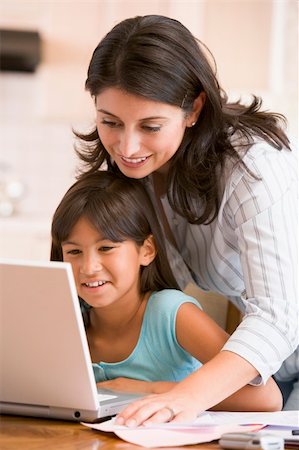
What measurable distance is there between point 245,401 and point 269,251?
261 millimetres

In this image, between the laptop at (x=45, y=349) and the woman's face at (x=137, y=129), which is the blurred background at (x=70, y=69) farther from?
the laptop at (x=45, y=349)

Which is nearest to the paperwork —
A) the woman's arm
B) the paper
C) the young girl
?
the paper

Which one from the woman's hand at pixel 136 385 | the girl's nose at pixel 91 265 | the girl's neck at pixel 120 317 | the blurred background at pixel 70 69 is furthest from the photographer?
the blurred background at pixel 70 69

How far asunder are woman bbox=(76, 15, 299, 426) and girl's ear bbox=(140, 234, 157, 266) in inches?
3.6

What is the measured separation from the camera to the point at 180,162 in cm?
177

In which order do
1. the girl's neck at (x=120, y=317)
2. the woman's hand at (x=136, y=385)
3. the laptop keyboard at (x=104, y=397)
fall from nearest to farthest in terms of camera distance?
1. the laptop keyboard at (x=104, y=397)
2. the woman's hand at (x=136, y=385)
3. the girl's neck at (x=120, y=317)

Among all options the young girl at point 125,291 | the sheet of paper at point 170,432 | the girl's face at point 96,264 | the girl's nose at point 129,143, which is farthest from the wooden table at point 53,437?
the girl's nose at point 129,143

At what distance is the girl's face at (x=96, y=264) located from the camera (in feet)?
5.52

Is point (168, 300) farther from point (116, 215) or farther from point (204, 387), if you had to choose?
point (204, 387)

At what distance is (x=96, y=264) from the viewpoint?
5.51 ft

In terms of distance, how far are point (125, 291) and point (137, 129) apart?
0.35 meters

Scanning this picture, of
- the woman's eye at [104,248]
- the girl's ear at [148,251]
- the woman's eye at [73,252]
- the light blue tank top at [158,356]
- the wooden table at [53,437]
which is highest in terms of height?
the woman's eye at [104,248]

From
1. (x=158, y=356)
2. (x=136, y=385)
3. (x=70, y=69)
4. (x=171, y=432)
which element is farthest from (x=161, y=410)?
(x=70, y=69)

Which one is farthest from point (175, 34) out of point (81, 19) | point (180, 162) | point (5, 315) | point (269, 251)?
point (81, 19)
